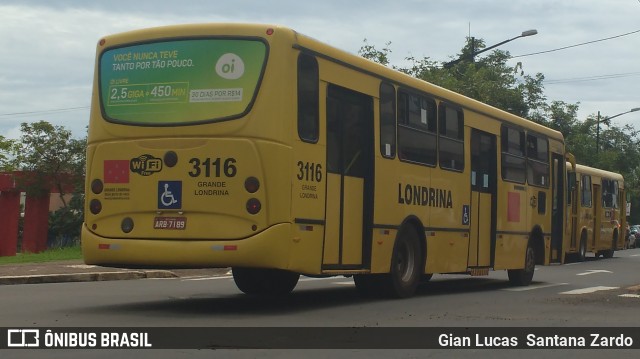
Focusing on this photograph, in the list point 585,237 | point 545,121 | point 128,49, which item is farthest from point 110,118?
point 545,121

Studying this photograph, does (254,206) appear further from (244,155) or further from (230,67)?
(230,67)

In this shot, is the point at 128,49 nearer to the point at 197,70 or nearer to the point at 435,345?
the point at 197,70

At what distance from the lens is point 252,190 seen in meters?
11.6

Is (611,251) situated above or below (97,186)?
below

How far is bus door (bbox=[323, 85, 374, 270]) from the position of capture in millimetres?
12766

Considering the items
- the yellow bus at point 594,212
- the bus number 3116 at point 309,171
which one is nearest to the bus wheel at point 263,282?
the bus number 3116 at point 309,171

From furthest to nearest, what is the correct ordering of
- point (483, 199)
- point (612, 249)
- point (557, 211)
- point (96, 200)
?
point (612, 249), point (557, 211), point (483, 199), point (96, 200)

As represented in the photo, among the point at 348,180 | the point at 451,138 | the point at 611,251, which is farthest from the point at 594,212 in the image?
the point at 348,180

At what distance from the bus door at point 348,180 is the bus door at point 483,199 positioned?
3999 mm

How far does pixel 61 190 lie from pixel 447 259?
25.0 metres

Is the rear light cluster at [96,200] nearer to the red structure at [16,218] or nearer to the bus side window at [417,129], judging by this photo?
the bus side window at [417,129]

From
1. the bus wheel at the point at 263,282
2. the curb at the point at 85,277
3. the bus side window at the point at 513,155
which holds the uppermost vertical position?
the bus side window at the point at 513,155

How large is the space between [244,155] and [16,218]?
25840 mm

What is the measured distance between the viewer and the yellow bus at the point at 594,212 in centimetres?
3166
